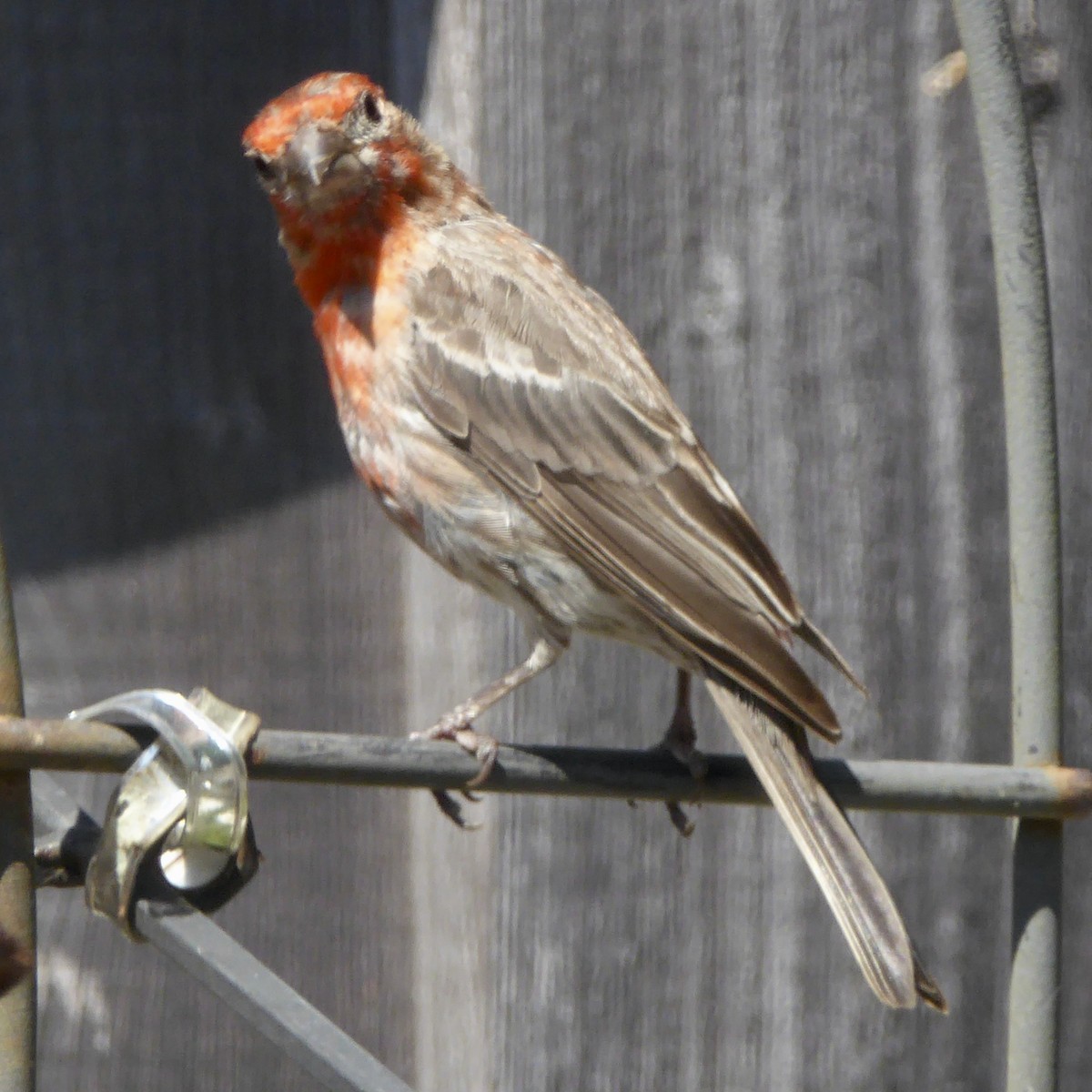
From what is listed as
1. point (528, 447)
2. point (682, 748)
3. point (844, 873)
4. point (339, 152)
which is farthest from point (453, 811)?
point (339, 152)

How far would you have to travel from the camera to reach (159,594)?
309 cm

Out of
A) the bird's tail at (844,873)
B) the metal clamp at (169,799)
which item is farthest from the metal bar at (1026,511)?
the metal clamp at (169,799)

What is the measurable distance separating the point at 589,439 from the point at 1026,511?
4.31 feet

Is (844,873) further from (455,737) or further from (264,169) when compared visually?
(264,169)

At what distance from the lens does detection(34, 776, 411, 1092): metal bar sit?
5.92 ft

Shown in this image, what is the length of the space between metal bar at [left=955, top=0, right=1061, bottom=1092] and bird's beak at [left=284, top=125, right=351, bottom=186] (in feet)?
4.06

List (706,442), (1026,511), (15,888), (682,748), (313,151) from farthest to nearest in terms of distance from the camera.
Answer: (313,151), (706,442), (682,748), (1026,511), (15,888)

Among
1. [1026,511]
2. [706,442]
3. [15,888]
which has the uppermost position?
[706,442]

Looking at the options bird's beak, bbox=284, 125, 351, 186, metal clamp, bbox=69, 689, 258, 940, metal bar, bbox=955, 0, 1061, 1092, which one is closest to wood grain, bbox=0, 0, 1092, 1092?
bird's beak, bbox=284, 125, 351, 186

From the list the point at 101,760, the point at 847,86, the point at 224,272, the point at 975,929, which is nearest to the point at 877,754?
the point at 975,929

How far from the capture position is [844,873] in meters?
2.64

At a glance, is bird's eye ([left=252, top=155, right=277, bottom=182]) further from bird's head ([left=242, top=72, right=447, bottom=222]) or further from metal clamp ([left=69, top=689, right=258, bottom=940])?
metal clamp ([left=69, top=689, right=258, bottom=940])

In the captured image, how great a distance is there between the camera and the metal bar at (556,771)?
1685 mm

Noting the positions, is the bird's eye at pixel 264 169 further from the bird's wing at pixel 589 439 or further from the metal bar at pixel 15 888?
the metal bar at pixel 15 888
